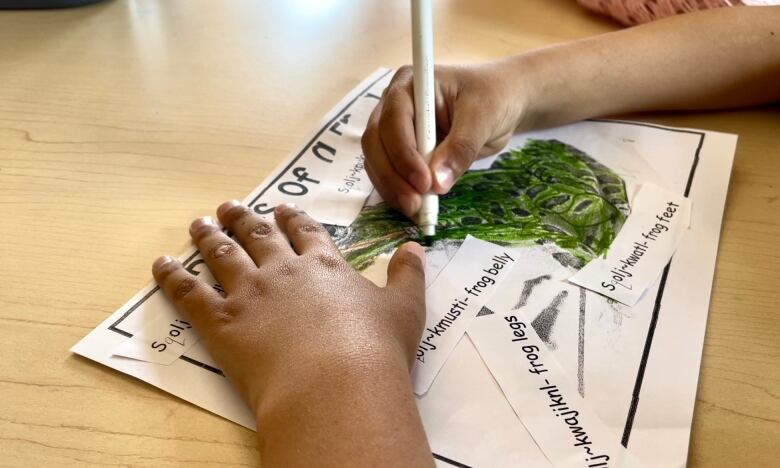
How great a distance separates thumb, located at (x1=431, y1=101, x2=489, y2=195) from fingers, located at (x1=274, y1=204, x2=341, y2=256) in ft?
0.28

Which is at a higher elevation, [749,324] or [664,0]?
[664,0]

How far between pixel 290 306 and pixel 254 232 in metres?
0.09

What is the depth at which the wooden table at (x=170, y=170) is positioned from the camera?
36 centimetres

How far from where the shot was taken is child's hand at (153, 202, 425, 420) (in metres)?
0.35

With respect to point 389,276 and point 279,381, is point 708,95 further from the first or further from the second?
point 279,381

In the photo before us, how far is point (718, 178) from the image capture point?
0.53 m

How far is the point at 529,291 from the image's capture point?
0.43m

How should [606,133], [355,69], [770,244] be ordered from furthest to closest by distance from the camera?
[355,69]
[606,133]
[770,244]

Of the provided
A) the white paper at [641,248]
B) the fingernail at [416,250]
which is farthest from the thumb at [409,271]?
the white paper at [641,248]

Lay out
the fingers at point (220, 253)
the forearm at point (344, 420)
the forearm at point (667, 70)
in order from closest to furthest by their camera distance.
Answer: the forearm at point (344, 420), the fingers at point (220, 253), the forearm at point (667, 70)

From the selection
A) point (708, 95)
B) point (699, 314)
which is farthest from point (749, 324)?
point (708, 95)

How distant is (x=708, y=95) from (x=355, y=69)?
0.33 metres

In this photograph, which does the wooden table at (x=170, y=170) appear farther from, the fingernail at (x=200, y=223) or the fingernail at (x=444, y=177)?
the fingernail at (x=444, y=177)

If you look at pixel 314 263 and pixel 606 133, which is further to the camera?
pixel 606 133
